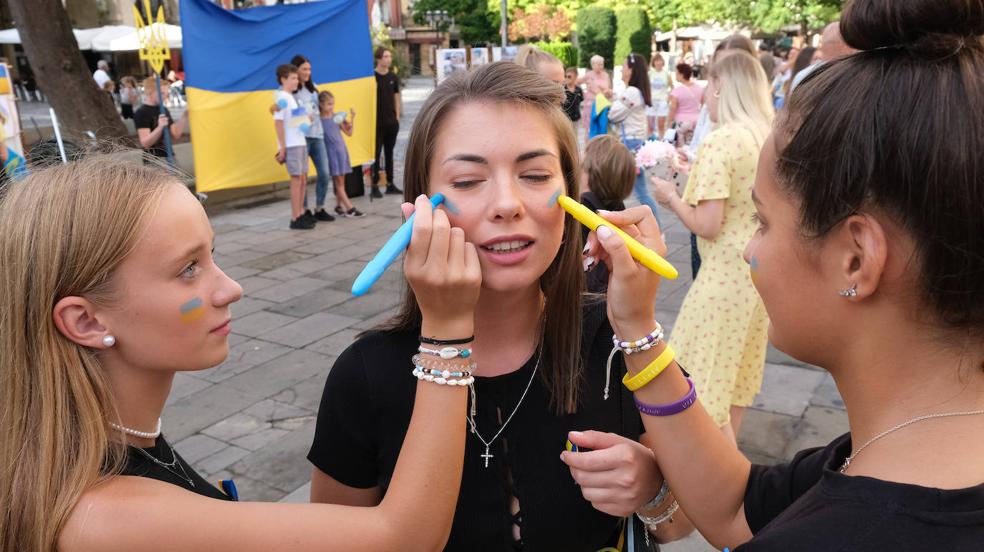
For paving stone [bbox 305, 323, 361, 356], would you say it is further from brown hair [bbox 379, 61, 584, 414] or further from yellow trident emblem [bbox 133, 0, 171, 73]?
yellow trident emblem [bbox 133, 0, 171, 73]

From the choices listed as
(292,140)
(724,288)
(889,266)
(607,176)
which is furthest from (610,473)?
(292,140)

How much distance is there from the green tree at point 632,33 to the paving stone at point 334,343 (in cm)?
3181

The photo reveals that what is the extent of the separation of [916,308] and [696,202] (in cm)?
244

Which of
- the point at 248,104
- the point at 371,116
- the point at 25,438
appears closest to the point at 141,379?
the point at 25,438

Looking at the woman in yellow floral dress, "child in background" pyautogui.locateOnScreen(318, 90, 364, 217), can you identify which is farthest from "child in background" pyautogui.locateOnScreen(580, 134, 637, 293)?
"child in background" pyautogui.locateOnScreen(318, 90, 364, 217)

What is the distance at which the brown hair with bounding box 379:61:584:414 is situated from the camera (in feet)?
5.01

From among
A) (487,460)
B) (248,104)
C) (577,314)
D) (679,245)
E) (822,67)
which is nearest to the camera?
(822,67)

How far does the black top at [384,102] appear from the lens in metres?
10.2

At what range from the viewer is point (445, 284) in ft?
3.98

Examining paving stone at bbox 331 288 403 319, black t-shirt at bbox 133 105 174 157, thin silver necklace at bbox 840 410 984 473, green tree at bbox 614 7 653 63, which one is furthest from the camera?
green tree at bbox 614 7 653 63

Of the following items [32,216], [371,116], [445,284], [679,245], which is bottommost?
[679,245]

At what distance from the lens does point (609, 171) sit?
3846 millimetres

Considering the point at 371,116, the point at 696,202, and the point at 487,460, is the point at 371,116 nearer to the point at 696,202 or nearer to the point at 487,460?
the point at 696,202

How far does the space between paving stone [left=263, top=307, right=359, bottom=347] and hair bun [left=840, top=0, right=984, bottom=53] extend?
15.5ft
